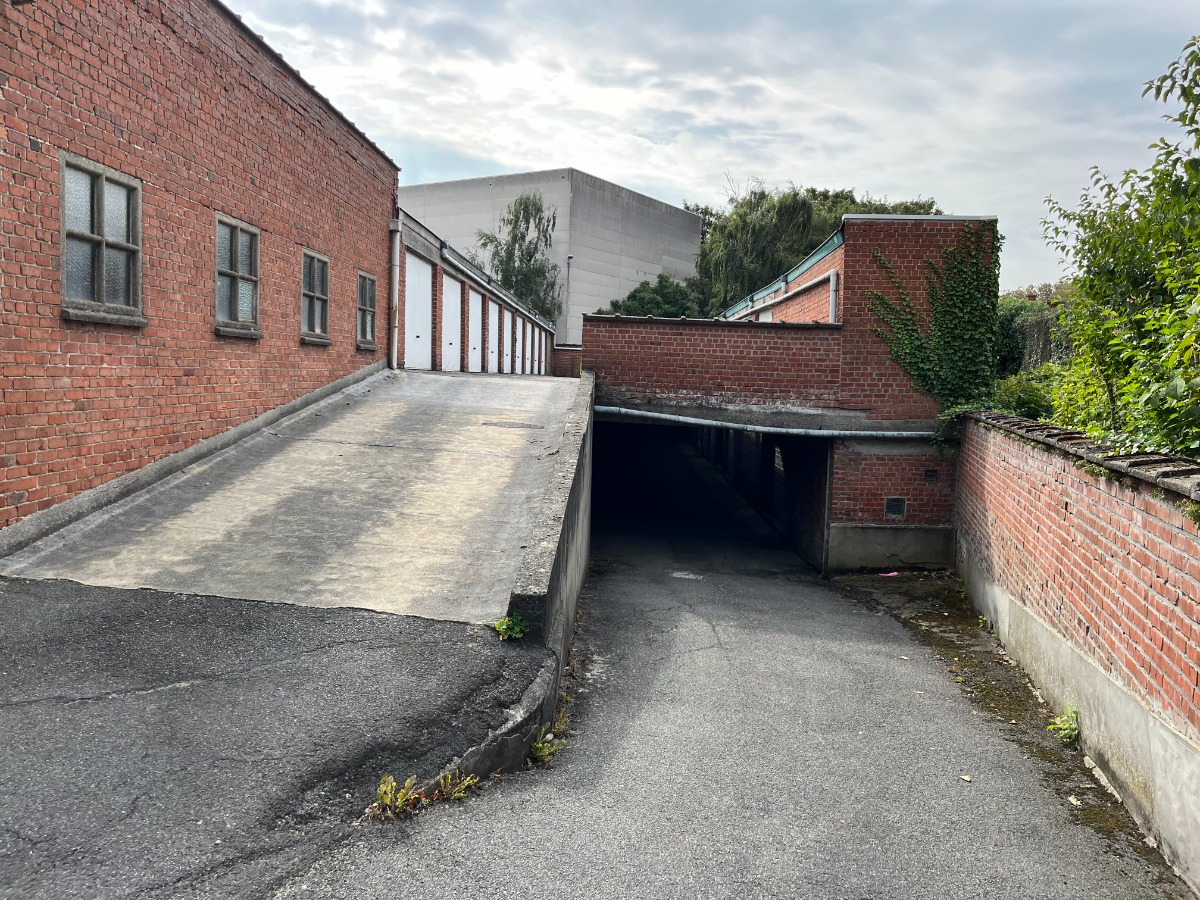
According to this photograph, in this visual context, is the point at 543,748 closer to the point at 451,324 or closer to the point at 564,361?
the point at 451,324

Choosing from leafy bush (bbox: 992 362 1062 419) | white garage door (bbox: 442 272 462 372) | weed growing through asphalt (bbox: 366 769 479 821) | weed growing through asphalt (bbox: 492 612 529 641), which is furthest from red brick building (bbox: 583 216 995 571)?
weed growing through asphalt (bbox: 366 769 479 821)

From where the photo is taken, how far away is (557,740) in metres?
4.88

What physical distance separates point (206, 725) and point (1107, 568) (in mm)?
5585

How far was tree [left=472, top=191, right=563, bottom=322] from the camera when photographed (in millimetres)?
39031

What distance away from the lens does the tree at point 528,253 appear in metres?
39.0

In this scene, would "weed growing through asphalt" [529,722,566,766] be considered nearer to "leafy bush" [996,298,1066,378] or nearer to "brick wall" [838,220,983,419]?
"brick wall" [838,220,983,419]

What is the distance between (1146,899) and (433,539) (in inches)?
188

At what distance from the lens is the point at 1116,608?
5.43 metres

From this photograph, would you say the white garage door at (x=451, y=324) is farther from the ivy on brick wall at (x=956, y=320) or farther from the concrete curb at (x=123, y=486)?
the ivy on brick wall at (x=956, y=320)

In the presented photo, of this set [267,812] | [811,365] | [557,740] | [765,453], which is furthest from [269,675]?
[765,453]

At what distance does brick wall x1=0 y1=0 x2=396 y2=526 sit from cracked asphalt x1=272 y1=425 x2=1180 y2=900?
4137 millimetres

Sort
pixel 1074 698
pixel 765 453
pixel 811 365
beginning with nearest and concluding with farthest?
pixel 1074 698, pixel 811 365, pixel 765 453

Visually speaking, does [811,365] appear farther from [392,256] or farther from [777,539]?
[392,256]

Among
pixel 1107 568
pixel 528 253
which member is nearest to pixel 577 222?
pixel 528 253
